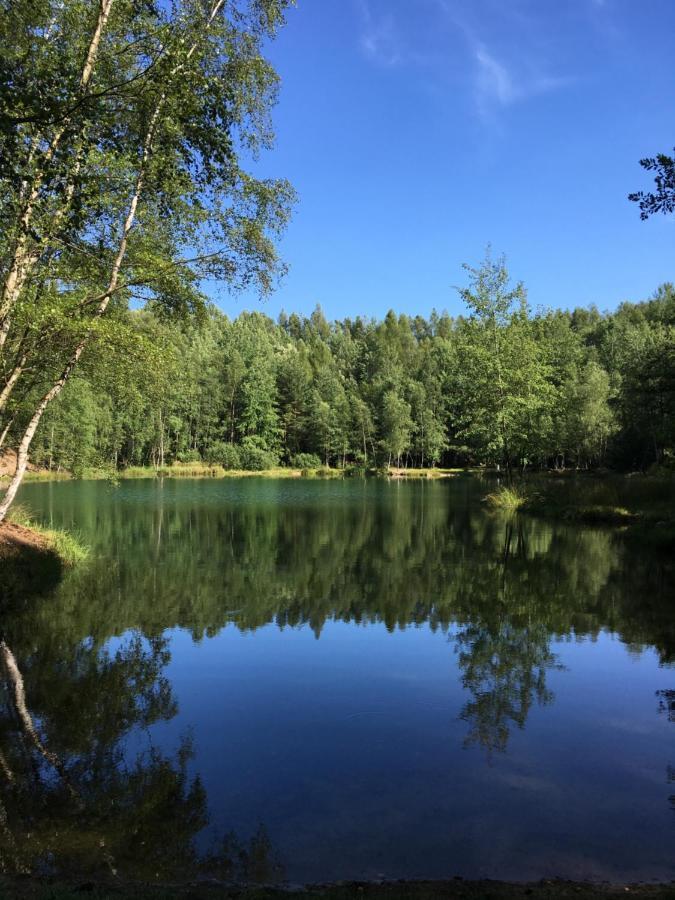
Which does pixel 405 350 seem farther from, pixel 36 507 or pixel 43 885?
pixel 43 885

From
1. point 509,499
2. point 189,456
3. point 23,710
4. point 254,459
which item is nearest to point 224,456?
point 254,459

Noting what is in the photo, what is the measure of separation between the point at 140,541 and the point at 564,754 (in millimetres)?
21129

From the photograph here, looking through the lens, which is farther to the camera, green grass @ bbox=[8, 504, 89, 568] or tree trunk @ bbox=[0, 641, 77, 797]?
green grass @ bbox=[8, 504, 89, 568]

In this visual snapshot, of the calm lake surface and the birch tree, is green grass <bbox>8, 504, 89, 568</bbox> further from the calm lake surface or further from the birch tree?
the birch tree

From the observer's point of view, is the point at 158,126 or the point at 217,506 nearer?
the point at 158,126

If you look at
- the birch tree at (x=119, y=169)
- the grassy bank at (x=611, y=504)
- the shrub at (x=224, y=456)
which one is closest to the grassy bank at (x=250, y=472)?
the shrub at (x=224, y=456)

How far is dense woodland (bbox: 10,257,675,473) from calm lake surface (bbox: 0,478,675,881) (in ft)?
19.9

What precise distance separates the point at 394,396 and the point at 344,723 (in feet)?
291

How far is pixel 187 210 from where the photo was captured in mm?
13984

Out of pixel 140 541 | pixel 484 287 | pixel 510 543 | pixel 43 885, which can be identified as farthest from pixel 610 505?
pixel 43 885

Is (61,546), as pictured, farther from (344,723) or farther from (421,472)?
(421,472)

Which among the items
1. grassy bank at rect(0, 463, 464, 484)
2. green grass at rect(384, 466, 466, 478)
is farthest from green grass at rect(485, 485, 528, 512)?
green grass at rect(384, 466, 466, 478)

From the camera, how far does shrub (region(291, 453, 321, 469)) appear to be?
3799 inches

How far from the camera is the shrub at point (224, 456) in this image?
8988 centimetres
